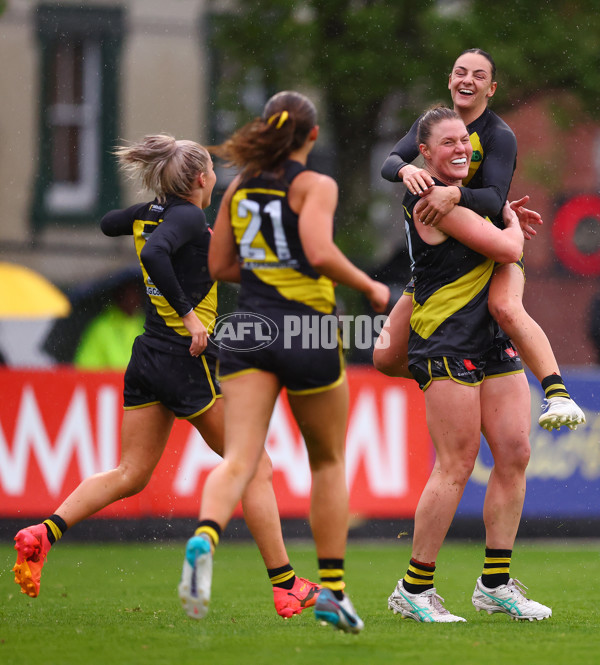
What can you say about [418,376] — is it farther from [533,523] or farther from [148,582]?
[533,523]

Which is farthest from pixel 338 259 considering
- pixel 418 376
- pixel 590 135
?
pixel 590 135

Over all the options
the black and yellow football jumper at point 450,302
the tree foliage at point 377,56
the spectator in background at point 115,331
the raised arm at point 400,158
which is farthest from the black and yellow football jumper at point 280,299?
the tree foliage at point 377,56

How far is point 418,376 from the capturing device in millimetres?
4922

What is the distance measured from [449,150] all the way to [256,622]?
6.95 ft

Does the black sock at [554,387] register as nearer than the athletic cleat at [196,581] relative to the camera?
No

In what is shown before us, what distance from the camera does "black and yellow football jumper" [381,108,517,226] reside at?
15.9 ft

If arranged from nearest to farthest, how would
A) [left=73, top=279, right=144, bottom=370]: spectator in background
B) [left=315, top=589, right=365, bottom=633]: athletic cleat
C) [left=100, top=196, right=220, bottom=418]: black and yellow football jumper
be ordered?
[left=315, top=589, right=365, bottom=633]: athletic cleat < [left=100, top=196, right=220, bottom=418]: black and yellow football jumper < [left=73, top=279, right=144, bottom=370]: spectator in background

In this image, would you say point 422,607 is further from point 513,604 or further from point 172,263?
point 172,263

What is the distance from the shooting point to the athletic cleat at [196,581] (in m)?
3.80

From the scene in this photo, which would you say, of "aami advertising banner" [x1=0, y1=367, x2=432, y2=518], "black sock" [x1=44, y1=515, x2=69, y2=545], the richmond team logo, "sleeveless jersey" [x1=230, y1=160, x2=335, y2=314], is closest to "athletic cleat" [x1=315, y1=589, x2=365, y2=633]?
the richmond team logo

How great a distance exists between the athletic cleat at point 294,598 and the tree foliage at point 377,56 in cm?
875

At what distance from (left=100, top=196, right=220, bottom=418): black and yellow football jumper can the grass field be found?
0.96 meters

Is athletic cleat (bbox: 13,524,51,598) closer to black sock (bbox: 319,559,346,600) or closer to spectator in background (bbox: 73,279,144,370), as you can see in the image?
black sock (bbox: 319,559,346,600)

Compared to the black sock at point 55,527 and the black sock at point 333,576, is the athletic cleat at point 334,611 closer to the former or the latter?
the black sock at point 333,576
